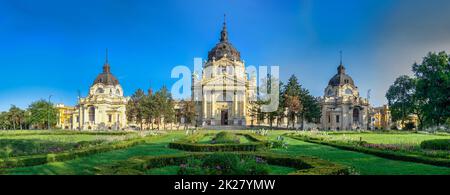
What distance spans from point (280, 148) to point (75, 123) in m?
62.2

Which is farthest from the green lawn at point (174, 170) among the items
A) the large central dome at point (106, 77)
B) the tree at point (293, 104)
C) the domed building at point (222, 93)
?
the large central dome at point (106, 77)

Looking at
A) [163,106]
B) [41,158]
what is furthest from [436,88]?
[163,106]

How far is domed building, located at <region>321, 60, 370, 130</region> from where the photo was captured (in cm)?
6912

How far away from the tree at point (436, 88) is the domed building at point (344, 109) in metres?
35.5

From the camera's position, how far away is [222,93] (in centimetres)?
6881

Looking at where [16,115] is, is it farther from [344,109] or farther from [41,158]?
[41,158]

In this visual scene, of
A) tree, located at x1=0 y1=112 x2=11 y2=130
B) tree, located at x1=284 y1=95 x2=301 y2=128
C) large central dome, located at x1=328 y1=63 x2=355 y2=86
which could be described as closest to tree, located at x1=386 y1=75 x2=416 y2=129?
large central dome, located at x1=328 y1=63 x2=355 y2=86

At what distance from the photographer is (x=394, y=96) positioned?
210ft

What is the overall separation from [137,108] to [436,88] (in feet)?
146

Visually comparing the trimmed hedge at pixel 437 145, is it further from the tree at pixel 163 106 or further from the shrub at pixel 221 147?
the tree at pixel 163 106

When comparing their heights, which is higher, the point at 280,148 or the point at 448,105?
the point at 448,105

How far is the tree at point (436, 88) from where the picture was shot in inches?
808
